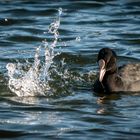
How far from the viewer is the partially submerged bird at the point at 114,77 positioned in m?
14.6

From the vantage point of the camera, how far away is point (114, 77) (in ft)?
48.9

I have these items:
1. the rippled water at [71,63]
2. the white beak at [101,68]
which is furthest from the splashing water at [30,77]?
the white beak at [101,68]

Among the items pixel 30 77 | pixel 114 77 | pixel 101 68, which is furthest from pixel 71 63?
pixel 30 77

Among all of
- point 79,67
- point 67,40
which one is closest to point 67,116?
point 79,67

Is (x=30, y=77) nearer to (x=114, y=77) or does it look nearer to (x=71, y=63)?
(x=114, y=77)

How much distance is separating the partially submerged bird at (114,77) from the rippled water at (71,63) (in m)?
0.24

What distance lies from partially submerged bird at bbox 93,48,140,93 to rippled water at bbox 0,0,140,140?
245 millimetres

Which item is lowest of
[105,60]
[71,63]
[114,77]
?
[114,77]

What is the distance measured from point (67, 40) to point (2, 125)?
26.2 feet

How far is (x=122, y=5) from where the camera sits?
77.7 ft

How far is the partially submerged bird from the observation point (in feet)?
47.8

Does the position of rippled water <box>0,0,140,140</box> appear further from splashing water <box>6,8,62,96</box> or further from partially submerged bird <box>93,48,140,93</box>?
partially submerged bird <box>93,48,140,93</box>

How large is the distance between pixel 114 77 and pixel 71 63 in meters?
2.04

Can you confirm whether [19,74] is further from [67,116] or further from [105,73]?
[67,116]
